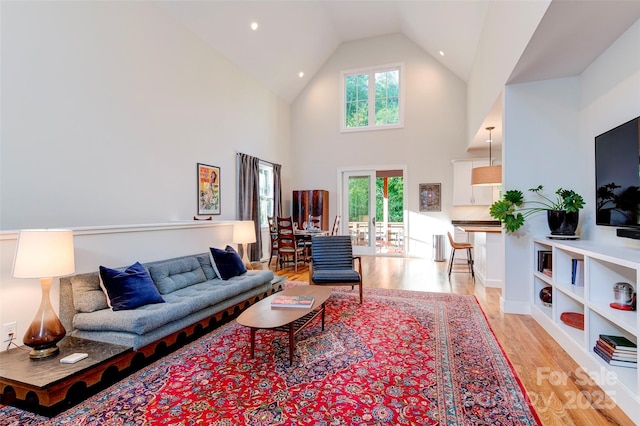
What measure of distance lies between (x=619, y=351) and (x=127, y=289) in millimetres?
3679

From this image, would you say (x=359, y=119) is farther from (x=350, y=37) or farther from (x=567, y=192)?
(x=567, y=192)

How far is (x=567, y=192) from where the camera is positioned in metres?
3.24

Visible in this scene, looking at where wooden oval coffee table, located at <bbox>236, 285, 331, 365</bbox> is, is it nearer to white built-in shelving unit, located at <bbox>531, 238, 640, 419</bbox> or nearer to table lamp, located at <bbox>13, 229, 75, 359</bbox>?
table lamp, located at <bbox>13, 229, 75, 359</bbox>

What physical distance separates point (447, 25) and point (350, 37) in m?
3.15

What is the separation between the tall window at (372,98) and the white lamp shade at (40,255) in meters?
7.21

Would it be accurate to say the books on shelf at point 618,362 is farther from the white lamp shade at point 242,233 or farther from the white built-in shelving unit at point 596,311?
the white lamp shade at point 242,233

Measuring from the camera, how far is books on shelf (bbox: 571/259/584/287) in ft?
9.31

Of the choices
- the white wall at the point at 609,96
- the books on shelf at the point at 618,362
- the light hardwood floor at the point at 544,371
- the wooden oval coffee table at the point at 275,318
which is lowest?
the light hardwood floor at the point at 544,371

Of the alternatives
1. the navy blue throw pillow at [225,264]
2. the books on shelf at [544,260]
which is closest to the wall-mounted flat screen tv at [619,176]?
the books on shelf at [544,260]

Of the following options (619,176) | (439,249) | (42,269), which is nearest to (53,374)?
(42,269)

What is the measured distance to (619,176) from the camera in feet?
8.36

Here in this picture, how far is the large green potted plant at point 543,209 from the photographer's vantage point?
10.5 ft

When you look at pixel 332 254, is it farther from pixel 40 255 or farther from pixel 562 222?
pixel 40 255

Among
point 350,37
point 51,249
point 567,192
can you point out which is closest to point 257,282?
point 51,249
